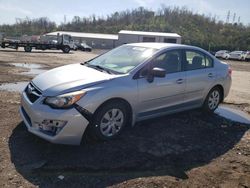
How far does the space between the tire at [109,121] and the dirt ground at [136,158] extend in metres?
0.16

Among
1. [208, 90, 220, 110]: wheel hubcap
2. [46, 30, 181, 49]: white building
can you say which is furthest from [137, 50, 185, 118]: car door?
[46, 30, 181, 49]: white building

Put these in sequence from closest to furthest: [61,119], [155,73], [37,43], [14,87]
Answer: [61,119], [155,73], [14,87], [37,43]

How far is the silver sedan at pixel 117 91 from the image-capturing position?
453 cm

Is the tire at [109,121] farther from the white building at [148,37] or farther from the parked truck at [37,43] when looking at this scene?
the white building at [148,37]

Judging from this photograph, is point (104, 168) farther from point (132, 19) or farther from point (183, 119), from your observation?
point (132, 19)

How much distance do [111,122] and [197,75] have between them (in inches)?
101

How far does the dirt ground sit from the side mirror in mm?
1045

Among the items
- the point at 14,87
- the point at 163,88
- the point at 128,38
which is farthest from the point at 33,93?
the point at 128,38

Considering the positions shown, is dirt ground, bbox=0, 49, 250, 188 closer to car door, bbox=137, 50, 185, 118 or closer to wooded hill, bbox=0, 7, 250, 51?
car door, bbox=137, 50, 185, 118

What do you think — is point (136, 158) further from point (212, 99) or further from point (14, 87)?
point (14, 87)

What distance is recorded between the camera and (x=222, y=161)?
190 inches

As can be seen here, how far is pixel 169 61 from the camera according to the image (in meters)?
6.16

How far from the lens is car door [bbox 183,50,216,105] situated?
6.47m

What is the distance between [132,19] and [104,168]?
416 feet
